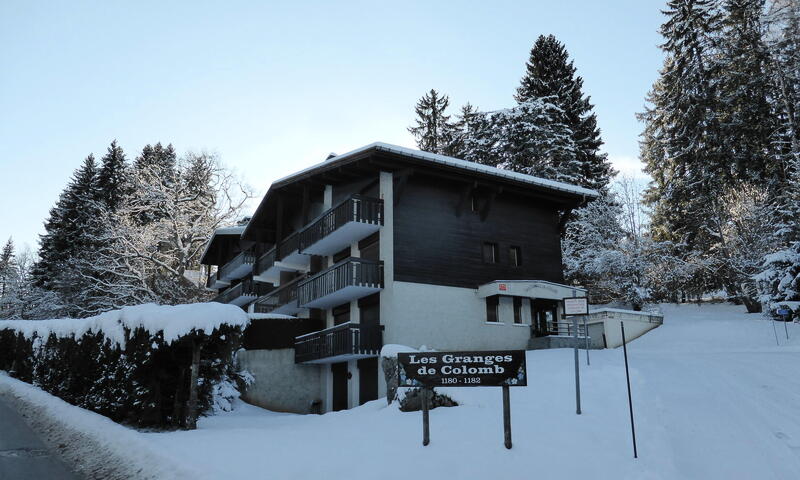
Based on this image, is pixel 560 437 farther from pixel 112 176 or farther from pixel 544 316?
pixel 112 176

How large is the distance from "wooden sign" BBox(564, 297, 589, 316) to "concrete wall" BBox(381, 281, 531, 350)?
30.3ft

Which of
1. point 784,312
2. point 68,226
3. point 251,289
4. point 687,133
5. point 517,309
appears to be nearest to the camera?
point 784,312

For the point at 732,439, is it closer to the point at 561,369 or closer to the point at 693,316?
the point at 561,369

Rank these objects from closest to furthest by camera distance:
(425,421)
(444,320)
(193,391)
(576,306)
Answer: (425,421)
(193,391)
(576,306)
(444,320)

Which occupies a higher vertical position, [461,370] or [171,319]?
[171,319]

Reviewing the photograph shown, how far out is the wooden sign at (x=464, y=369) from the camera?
28.7 ft

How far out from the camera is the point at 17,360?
24719 millimetres

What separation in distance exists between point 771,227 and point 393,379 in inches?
1053

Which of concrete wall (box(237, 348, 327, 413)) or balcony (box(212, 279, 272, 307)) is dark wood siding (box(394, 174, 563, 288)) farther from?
balcony (box(212, 279, 272, 307))

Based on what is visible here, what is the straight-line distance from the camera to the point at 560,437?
8.91 m

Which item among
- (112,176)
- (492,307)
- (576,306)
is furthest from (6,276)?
(576,306)

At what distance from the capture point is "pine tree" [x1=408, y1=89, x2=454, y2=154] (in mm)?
54037

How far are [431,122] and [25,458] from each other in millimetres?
A: 49098

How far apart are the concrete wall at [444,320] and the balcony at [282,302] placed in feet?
22.1
